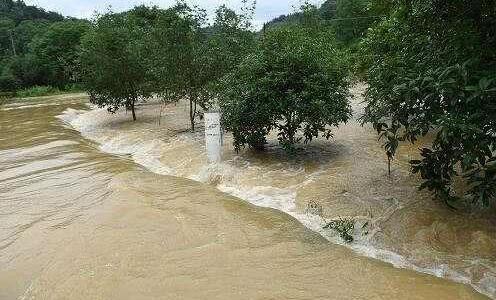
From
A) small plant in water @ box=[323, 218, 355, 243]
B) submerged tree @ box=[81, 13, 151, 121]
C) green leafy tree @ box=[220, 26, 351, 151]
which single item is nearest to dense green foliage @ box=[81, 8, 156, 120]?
submerged tree @ box=[81, 13, 151, 121]

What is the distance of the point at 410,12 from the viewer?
731 centimetres

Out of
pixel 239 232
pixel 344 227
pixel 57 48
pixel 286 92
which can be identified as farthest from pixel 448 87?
pixel 57 48

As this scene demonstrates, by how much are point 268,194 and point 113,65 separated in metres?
13.5

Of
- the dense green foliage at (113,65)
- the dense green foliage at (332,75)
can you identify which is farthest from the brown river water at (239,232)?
the dense green foliage at (113,65)

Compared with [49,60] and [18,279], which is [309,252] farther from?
[49,60]

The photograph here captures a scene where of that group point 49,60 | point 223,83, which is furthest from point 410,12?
point 49,60

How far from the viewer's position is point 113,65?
2078 centimetres

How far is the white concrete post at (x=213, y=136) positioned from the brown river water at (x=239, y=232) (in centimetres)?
30

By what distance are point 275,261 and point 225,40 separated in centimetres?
1258

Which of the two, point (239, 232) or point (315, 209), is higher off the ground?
point (315, 209)

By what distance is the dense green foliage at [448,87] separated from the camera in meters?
5.68

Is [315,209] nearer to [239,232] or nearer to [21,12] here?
[239,232]

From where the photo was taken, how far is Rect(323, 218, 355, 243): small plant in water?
7.39m

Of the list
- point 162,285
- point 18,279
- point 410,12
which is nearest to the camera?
point 162,285
